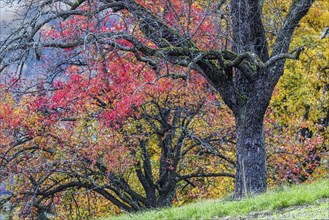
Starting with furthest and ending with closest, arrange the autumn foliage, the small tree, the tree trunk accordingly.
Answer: the autumn foliage, the tree trunk, the small tree

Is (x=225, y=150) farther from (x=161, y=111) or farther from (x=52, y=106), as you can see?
(x=52, y=106)

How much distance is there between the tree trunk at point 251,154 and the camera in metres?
13.8

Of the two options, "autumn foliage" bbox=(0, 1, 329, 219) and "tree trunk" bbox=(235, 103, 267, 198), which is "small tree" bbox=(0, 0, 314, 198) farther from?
"autumn foliage" bbox=(0, 1, 329, 219)

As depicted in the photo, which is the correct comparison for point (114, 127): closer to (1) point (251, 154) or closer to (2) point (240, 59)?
(1) point (251, 154)

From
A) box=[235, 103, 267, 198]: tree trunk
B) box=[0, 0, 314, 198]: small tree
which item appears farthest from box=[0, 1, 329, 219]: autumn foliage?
box=[235, 103, 267, 198]: tree trunk

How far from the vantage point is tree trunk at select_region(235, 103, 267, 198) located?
1384cm

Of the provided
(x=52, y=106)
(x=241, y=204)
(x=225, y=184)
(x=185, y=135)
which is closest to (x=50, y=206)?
(x=52, y=106)

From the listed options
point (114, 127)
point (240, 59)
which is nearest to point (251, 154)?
point (240, 59)

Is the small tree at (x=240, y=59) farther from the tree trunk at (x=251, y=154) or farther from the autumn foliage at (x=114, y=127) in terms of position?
the autumn foliage at (x=114, y=127)

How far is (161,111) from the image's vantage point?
62.0 ft

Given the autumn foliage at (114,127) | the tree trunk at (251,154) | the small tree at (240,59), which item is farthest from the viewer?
the autumn foliage at (114,127)

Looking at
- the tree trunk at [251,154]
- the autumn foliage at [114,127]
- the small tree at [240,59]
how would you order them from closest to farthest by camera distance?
the small tree at [240,59] < the tree trunk at [251,154] < the autumn foliage at [114,127]

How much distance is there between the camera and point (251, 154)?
13.9 meters

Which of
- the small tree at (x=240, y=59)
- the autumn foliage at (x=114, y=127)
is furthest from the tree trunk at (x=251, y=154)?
the autumn foliage at (x=114, y=127)
